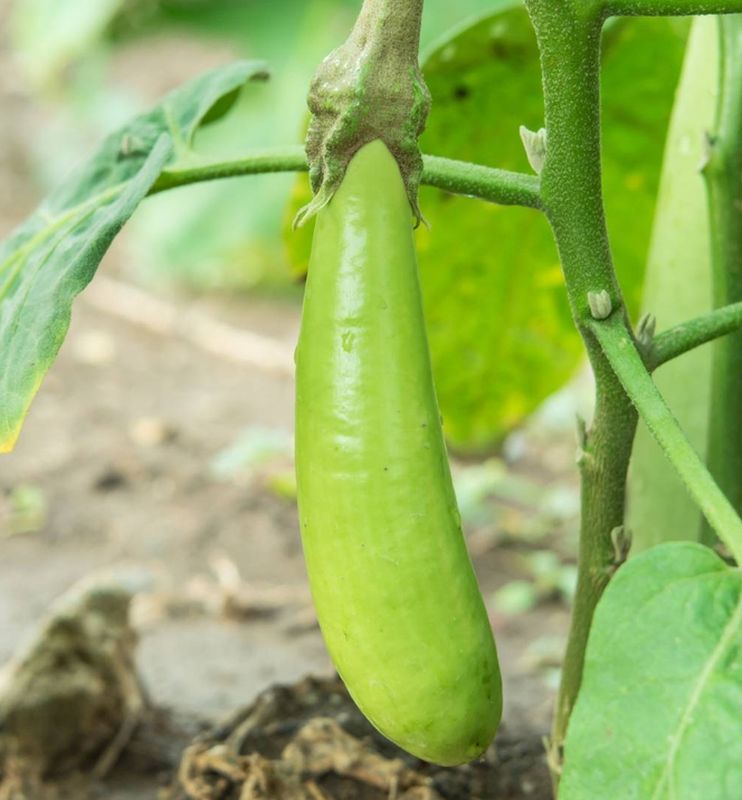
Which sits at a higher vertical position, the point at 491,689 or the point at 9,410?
the point at 9,410

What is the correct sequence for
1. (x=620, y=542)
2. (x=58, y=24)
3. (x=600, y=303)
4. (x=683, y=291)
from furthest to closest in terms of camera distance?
(x=58, y=24) < (x=683, y=291) < (x=620, y=542) < (x=600, y=303)

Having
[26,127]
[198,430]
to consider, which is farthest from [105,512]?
[26,127]

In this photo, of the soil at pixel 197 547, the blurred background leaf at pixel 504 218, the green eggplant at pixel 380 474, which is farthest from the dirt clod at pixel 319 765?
the blurred background leaf at pixel 504 218

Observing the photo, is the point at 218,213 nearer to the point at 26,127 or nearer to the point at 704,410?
the point at 26,127

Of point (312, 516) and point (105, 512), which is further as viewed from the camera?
point (105, 512)

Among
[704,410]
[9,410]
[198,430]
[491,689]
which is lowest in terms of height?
[491,689]

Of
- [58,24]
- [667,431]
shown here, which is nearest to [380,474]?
[667,431]

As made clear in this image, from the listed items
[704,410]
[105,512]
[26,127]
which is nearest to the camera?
[704,410]

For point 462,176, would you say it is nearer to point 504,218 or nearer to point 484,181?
point 484,181
